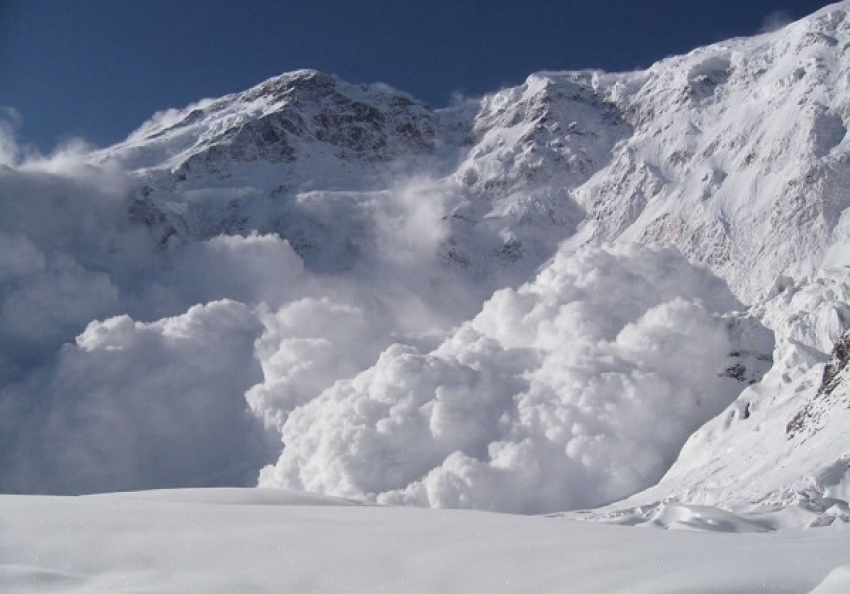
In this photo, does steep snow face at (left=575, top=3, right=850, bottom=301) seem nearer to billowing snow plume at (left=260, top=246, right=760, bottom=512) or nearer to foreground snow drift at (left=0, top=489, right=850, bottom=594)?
billowing snow plume at (left=260, top=246, right=760, bottom=512)

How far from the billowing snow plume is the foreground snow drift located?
283ft

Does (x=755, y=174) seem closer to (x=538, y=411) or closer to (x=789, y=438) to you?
(x=538, y=411)

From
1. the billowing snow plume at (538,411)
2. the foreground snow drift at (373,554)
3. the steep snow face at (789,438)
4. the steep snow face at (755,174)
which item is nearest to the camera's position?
the foreground snow drift at (373,554)

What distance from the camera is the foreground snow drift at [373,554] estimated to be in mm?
8375

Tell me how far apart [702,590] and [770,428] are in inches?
2332

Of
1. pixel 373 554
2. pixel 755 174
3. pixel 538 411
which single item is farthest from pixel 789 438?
pixel 755 174

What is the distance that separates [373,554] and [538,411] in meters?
105

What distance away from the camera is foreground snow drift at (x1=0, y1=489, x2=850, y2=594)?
8375mm

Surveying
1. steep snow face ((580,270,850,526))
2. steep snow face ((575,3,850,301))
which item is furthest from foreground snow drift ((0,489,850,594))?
steep snow face ((575,3,850,301))

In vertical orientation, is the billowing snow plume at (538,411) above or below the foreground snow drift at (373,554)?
above

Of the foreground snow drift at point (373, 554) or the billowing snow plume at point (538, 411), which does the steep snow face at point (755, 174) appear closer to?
the billowing snow plume at point (538, 411)

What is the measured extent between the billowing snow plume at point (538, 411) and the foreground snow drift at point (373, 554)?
86.2 m

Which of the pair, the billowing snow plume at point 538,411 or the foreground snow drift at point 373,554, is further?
the billowing snow plume at point 538,411

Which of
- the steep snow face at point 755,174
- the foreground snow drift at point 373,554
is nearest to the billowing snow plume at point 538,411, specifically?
the steep snow face at point 755,174
